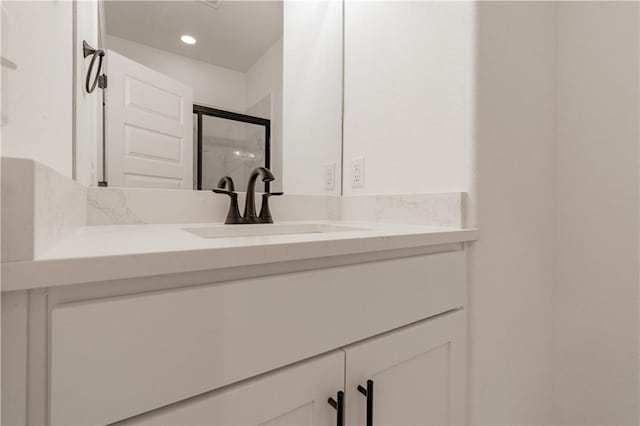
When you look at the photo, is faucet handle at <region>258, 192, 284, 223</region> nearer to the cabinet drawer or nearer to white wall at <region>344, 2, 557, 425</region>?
white wall at <region>344, 2, 557, 425</region>

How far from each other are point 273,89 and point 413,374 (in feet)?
3.44

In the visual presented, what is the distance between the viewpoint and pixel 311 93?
1.29 metres

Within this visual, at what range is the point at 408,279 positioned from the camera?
0.66 metres

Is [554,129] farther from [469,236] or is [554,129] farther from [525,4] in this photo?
[469,236]

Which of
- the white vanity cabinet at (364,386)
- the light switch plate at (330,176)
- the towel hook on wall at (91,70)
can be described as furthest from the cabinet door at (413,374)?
the towel hook on wall at (91,70)

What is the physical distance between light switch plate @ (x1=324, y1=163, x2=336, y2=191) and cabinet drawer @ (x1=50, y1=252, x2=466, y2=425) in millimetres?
704

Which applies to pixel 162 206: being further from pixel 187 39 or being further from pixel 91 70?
pixel 187 39

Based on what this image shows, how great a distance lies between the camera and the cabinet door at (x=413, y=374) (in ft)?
1.88

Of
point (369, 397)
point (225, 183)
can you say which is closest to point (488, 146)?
point (369, 397)

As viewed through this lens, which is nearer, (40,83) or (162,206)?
(40,83)

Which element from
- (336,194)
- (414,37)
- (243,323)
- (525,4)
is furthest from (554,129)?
(243,323)

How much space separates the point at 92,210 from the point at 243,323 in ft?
2.03

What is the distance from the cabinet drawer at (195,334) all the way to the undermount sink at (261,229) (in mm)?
379

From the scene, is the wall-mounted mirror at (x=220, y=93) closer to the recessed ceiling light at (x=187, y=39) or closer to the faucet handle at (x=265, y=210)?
the recessed ceiling light at (x=187, y=39)
